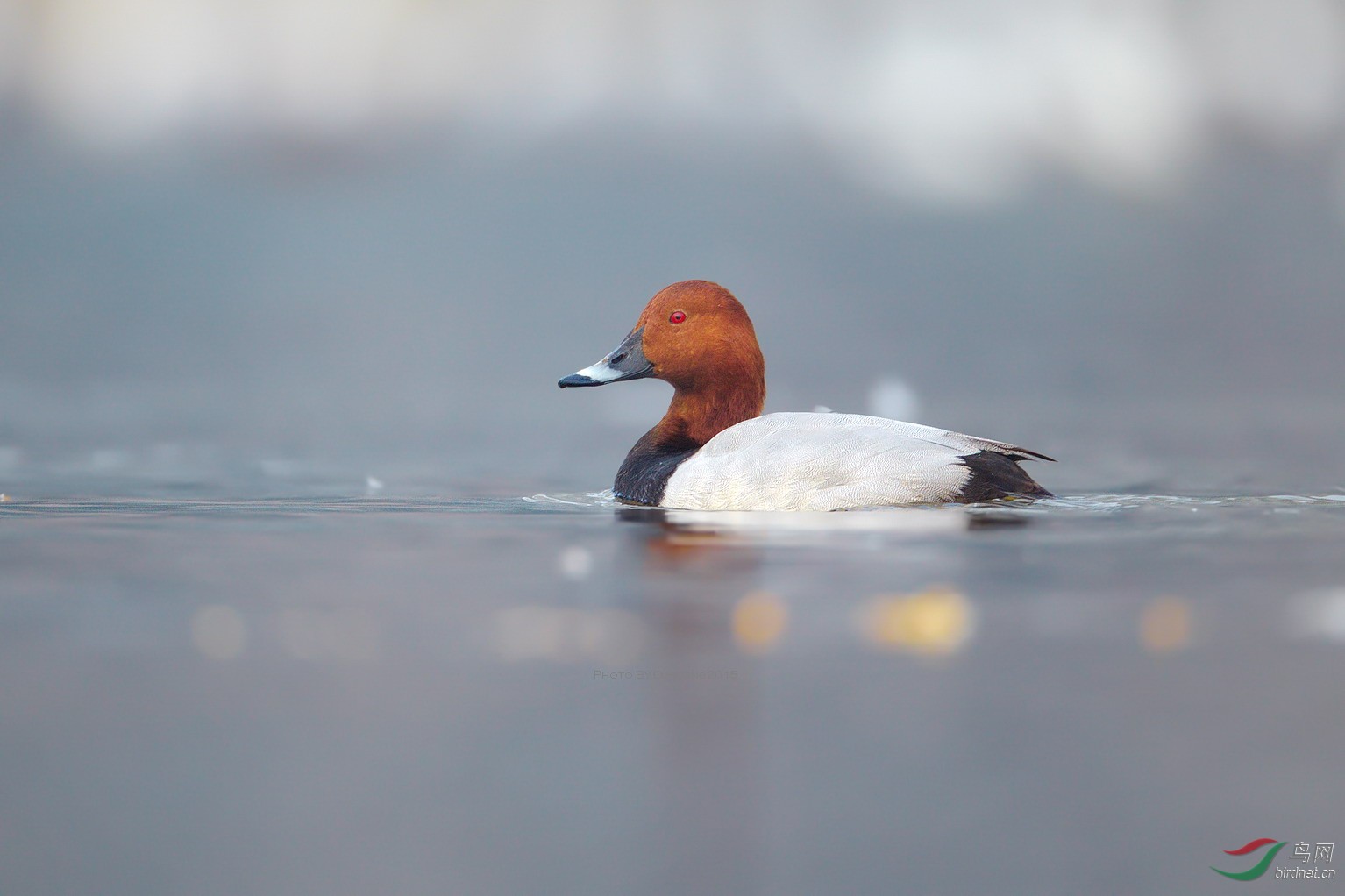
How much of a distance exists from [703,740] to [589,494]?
376cm

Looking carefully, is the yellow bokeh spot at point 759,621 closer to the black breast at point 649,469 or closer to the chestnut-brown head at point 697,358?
the black breast at point 649,469

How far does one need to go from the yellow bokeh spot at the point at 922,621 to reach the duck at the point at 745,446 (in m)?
1.50

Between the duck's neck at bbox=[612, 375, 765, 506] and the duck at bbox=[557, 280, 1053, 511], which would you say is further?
the duck's neck at bbox=[612, 375, 765, 506]

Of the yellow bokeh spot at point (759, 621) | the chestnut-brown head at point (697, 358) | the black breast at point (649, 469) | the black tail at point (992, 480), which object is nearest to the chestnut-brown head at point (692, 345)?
the chestnut-brown head at point (697, 358)

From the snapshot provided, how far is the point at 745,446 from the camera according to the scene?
17.0ft

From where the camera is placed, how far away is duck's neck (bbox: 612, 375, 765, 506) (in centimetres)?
584

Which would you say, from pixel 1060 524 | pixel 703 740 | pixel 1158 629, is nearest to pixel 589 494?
pixel 1060 524

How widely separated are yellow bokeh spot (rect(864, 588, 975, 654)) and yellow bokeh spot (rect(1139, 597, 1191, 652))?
371 mm

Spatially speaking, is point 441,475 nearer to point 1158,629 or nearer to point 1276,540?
point 1276,540

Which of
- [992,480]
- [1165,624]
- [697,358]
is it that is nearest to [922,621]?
[1165,624]

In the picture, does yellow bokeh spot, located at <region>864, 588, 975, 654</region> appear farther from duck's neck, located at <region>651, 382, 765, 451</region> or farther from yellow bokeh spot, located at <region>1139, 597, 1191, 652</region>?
duck's neck, located at <region>651, 382, 765, 451</region>

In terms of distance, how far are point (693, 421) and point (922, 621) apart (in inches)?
114

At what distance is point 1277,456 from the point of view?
7.52 m

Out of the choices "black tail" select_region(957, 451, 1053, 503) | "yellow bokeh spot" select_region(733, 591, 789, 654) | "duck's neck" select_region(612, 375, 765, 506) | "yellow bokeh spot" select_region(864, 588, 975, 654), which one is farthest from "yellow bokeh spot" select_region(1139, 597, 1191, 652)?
"duck's neck" select_region(612, 375, 765, 506)
